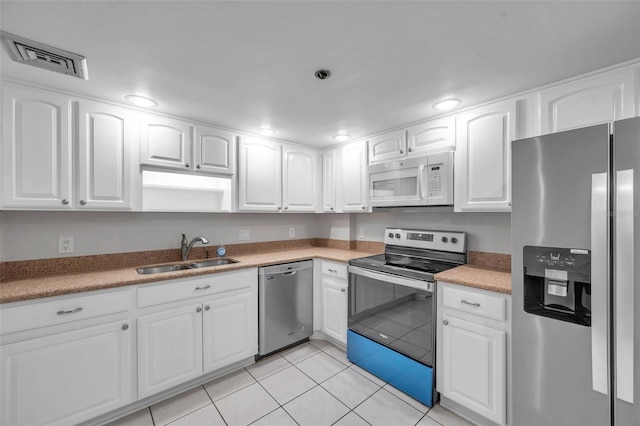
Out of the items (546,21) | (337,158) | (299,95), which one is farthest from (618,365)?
(337,158)

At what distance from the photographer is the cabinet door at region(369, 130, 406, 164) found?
Answer: 8.23 feet

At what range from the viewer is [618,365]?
1129 millimetres

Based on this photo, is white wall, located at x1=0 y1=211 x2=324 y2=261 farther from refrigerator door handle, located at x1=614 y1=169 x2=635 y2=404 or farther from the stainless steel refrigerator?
refrigerator door handle, located at x1=614 y1=169 x2=635 y2=404

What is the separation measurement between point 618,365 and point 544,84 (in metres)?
1.58

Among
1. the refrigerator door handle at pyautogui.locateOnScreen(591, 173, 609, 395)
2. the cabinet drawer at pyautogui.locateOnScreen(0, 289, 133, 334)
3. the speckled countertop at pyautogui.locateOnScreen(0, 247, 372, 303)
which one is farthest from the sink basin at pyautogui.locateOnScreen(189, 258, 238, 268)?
the refrigerator door handle at pyautogui.locateOnScreen(591, 173, 609, 395)

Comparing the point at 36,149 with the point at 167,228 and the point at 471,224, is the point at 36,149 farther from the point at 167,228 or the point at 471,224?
the point at 471,224

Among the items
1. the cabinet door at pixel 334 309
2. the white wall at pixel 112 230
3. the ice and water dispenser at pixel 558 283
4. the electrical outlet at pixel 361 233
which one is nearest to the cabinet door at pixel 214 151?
the white wall at pixel 112 230

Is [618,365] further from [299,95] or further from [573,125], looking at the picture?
[299,95]

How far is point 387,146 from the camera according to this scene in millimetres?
2629

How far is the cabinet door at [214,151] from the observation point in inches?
95.5

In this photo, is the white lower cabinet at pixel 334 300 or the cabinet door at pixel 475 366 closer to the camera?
the cabinet door at pixel 475 366

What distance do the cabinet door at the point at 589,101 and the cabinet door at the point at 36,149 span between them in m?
3.21

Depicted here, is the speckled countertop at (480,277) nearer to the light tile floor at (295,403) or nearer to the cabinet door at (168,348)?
the light tile floor at (295,403)

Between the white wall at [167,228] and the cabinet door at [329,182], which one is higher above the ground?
the cabinet door at [329,182]
